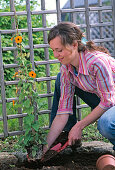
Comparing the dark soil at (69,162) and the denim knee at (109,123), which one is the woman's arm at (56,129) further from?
the denim knee at (109,123)

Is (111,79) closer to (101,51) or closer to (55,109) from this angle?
(101,51)

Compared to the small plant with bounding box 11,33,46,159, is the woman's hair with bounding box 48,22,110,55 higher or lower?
higher

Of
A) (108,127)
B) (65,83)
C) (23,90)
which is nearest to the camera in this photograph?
(108,127)

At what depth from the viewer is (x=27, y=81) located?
2.28m

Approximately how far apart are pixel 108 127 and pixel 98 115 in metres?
0.14

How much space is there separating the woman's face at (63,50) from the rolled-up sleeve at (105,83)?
0.66ft

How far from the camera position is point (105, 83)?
2.12 metres

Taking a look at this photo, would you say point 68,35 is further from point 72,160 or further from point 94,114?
point 72,160

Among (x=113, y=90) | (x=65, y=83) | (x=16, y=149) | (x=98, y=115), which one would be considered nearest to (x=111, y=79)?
(x=113, y=90)

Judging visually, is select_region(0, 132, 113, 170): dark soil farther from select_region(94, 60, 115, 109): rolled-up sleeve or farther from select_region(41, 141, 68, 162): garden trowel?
select_region(94, 60, 115, 109): rolled-up sleeve

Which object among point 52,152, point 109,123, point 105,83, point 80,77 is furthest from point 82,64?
point 52,152

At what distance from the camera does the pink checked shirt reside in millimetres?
2125

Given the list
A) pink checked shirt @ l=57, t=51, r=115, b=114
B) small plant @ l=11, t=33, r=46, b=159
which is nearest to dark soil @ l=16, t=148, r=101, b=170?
small plant @ l=11, t=33, r=46, b=159

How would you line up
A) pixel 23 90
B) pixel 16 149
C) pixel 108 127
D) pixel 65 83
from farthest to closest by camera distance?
pixel 16 149, pixel 65 83, pixel 23 90, pixel 108 127
